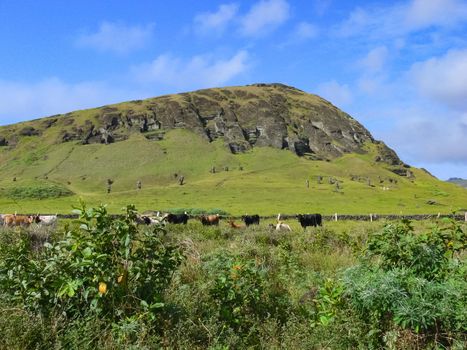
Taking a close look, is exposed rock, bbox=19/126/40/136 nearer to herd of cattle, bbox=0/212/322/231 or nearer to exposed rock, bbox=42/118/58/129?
exposed rock, bbox=42/118/58/129

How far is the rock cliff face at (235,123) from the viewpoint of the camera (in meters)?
154

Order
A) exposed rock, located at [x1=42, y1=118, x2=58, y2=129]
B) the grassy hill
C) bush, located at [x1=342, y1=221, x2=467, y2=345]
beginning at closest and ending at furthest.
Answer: bush, located at [x1=342, y1=221, x2=467, y2=345], the grassy hill, exposed rock, located at [x1=42, y1=118, x2=58, y2=129]

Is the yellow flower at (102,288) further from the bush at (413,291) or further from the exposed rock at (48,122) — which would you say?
the exposed rock at (48,122)

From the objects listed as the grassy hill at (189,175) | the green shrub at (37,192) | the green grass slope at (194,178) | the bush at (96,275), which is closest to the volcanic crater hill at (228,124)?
the grassy hill at (189,175)

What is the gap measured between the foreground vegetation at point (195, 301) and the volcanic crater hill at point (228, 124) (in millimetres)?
139413

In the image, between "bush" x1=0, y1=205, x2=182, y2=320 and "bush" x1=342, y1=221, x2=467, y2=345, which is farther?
"bush" x1=0, y1=205, x2=182, y2=320

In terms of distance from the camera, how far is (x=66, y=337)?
5.97 metres

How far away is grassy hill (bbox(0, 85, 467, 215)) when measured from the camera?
277ft

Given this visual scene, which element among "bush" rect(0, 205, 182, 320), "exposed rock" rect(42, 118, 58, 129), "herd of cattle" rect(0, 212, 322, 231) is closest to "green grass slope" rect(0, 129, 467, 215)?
"exposed rock" rect(42, 118, 58, 129)

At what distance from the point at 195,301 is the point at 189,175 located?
383 ft

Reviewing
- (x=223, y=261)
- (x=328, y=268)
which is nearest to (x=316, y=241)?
(x=328, y=268)

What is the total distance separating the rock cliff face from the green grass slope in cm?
536

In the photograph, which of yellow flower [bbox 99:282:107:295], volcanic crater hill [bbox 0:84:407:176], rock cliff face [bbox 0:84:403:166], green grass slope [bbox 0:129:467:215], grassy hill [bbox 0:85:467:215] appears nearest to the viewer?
yellow flower [bbox 99:282:107:295]

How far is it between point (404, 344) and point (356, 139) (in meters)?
181
